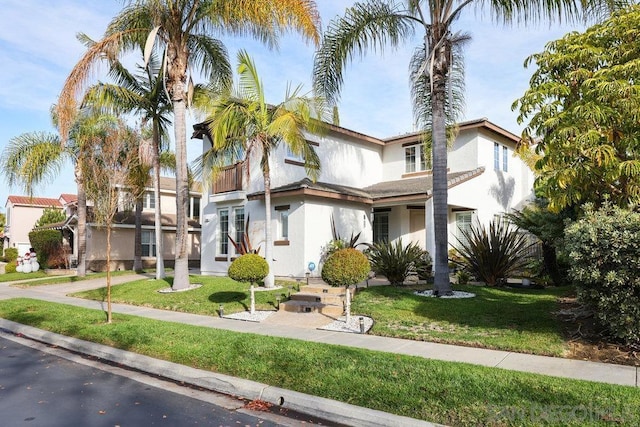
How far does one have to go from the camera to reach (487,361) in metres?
6.77

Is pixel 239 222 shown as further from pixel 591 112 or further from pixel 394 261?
pixel 591 112

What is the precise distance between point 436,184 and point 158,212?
12123 millimetres

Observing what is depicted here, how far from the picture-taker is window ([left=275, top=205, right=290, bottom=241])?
17.5 m

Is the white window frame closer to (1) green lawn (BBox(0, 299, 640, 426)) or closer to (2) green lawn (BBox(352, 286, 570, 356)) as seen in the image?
(2) green lawn (BBox(352, 286, 570, 356))

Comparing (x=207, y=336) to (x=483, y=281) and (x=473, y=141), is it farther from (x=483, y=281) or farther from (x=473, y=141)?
(x=473, y=141)

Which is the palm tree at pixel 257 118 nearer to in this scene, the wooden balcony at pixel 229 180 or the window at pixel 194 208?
the wooden balcony at pixel 229 180

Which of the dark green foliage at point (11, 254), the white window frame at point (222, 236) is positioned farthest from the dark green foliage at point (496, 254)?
the dark green foliage at point (11, 254)

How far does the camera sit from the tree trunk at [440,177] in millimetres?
11680

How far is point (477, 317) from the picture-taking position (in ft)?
30.8

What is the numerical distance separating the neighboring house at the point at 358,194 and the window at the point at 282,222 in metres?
0.04

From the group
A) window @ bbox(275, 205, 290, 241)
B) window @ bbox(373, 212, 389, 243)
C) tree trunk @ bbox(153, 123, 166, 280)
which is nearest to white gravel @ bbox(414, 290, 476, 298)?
window @ bbox(275, 205, 290, 241)

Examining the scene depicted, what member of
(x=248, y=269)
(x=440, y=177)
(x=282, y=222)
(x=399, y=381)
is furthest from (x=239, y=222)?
(x=399, y=381)

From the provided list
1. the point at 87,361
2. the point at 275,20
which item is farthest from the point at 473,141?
the point at 87,361

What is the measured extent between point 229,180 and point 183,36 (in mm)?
5764
